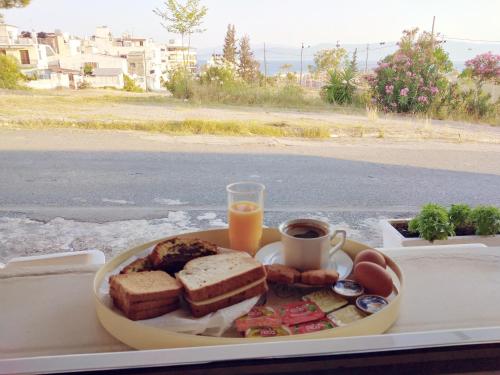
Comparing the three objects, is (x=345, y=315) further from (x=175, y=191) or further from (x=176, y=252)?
(x=175, y=191)

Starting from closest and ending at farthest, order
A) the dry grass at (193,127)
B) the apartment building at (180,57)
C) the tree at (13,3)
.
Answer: the tree at (13,3)
the dry grass at (193,127)
the apartment building at (180,57)

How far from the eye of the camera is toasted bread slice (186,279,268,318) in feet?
1.82

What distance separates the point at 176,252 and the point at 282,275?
18cm

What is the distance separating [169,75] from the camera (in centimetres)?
741

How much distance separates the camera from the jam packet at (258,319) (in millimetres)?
534

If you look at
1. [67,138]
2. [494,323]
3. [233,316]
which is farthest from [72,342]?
[67,138]

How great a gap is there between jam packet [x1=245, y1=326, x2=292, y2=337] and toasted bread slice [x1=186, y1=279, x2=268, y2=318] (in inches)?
2.5

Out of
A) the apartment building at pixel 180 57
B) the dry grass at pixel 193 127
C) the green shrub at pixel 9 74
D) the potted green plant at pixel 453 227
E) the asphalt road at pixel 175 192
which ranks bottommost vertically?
the asphalt road at pixel 175 192

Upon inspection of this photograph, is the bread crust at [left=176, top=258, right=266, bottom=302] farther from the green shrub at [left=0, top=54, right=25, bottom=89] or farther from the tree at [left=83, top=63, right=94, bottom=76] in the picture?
the tree at [left=83, top=63, right=94, bottom=76]

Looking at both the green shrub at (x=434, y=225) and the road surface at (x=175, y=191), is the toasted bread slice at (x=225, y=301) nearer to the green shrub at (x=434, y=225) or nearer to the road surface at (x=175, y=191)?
the green shrub at (x=434, y=225)

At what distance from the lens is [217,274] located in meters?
0.61

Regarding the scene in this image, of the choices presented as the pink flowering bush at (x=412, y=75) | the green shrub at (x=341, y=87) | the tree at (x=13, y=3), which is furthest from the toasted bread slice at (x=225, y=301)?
the green shrub at (x=341, y=87)

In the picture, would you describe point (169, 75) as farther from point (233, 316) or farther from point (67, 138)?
point (233, 316)

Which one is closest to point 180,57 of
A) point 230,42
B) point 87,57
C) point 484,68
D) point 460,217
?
point 230,42
